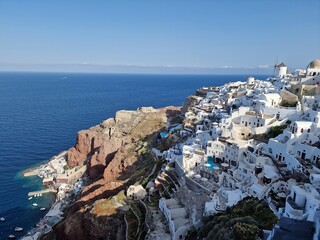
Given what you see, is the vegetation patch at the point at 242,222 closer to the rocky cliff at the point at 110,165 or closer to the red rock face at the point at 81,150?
the rocky cliff at the point at 110,165

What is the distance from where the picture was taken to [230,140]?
43.6 metres

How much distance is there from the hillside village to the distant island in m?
0.12

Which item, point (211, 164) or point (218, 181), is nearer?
point (218, 181)

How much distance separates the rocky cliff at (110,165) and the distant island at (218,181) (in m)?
0.22

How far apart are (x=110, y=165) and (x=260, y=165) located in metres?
35.7

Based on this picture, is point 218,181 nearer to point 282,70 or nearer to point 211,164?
point 211,164

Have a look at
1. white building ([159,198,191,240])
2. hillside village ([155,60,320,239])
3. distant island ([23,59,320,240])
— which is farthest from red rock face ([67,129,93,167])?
white building ([159,198,191,240])

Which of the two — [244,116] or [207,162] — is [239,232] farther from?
[244,116]

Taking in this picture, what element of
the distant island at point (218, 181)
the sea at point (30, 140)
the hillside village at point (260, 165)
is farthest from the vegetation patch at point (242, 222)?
the sea at point (30, 140)

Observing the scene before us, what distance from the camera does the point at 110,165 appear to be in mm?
63281

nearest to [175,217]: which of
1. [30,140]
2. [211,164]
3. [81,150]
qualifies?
[211,164]

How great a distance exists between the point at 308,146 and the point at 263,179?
7570 millimetres

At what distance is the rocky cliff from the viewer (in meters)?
41.5

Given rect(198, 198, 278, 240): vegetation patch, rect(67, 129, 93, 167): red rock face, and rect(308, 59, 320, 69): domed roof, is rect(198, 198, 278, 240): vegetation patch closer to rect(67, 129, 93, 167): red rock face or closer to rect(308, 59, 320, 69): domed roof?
rect(308, 59, 320, 69): domed roof
